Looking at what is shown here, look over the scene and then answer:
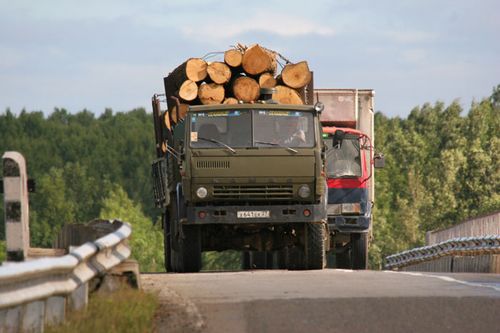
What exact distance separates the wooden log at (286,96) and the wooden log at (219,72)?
889 mm

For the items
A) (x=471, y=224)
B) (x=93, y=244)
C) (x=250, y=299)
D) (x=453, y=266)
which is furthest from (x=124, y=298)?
(x=471, y=224)

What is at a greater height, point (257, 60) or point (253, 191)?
point (257, 60)

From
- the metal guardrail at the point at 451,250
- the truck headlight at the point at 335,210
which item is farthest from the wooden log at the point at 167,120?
the metal guardrail at the point at 451,250

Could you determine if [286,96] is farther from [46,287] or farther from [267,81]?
[46,287]

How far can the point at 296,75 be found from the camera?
2414 centimetres

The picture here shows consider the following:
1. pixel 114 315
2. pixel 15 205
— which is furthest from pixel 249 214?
pixel 114 315

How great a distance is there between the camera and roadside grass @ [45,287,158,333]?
992 centimetres

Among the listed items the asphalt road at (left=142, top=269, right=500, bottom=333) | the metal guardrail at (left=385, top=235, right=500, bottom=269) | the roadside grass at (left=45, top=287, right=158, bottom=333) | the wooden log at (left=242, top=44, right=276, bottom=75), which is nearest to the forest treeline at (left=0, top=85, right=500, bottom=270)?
the metal guardrail at (left=385, top=235, right=500, bottom=269)

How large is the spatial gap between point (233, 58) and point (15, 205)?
10.7 meters

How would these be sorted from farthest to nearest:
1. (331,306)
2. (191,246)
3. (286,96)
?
(286,96)
(191,246)
(331,306)

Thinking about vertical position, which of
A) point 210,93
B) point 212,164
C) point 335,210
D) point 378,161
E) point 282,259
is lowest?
point 282,259

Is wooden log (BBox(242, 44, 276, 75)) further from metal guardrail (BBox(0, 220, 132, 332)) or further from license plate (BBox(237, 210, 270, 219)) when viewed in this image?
metal guardrail (BBox(0, 220, 132, 332))

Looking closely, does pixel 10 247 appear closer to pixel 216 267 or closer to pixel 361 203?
pixel 361 203

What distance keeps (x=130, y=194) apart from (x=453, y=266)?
151908 mm
